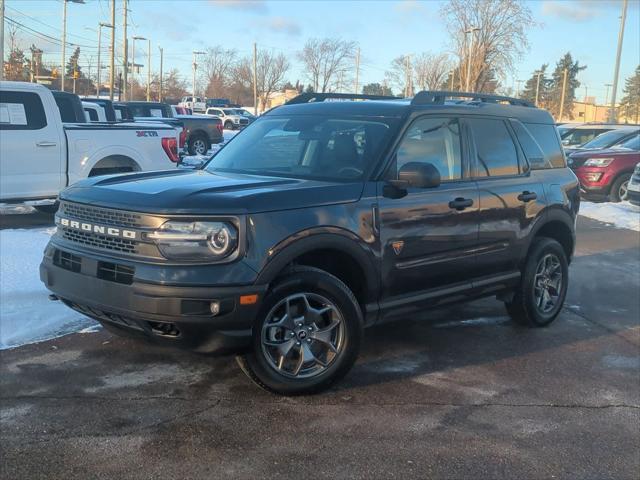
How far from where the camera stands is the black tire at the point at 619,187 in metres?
16.0

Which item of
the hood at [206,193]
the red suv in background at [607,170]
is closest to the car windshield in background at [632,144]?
the red suv in background at [607,170]

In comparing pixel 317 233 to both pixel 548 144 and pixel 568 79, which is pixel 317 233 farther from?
pixel 568 79

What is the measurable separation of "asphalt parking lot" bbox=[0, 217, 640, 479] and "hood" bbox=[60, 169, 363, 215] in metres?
1.21

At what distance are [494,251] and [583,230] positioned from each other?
7598mm

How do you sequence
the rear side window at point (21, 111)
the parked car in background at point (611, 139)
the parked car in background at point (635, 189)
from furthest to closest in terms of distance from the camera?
the parked car in background at point (611, 139) → the parked car in background at point (635, 189) → the rear side window at point (21, 111)

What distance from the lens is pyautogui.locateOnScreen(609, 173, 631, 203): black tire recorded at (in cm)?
1600

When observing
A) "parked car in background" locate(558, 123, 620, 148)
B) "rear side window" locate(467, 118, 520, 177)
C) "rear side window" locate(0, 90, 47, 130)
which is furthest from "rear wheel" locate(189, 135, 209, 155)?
"rear side window" locate(467, 118, 520, 177)

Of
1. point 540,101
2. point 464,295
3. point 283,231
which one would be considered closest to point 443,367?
point 464,295

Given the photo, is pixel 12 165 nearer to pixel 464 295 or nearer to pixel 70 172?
pixel 70 172

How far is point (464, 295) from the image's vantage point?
5.54m

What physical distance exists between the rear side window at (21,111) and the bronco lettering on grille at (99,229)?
20.7ft

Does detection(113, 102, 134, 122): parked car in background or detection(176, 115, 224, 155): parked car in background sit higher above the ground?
detection(113, 102, 134, 122): parked car in background

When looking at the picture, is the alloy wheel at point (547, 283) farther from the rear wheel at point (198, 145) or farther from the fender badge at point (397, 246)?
the rear wheel at point (198, 145)

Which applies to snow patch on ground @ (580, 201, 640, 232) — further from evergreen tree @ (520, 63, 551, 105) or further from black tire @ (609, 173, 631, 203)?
evergreen tree @ (520, 63, 551, 105)
